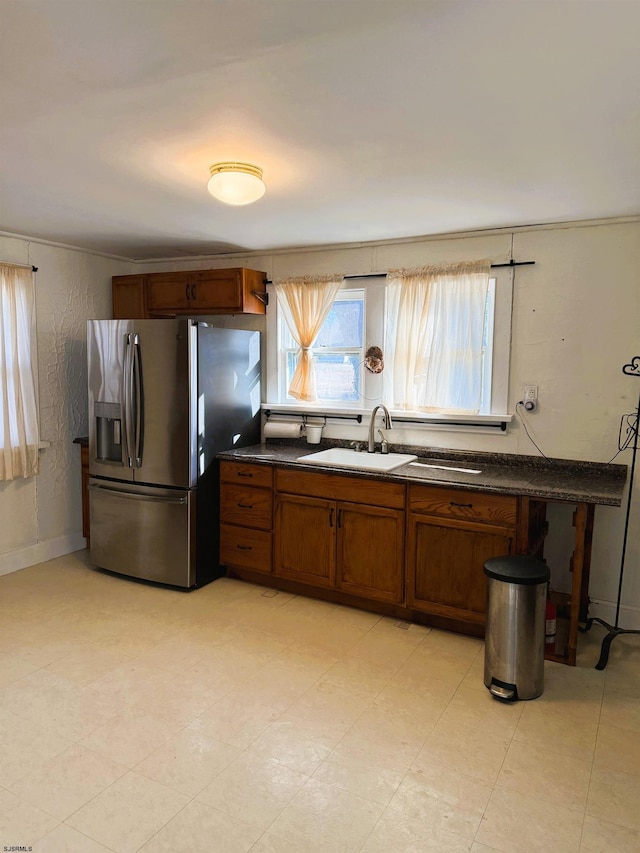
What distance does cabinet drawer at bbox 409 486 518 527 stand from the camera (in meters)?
2.91

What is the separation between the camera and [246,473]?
148 inches

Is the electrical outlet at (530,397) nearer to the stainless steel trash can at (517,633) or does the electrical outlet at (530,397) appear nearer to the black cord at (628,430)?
the black cord at (628,430)

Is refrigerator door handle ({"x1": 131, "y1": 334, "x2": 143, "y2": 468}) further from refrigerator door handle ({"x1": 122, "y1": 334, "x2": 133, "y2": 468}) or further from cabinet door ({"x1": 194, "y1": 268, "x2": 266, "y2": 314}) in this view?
cabinet door ({"x1": 194, "y1": 268, "x2": 266, "y2": 314})

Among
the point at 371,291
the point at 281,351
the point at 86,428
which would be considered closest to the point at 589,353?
the point at 371,291

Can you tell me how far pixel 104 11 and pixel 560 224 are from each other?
8.83 feet

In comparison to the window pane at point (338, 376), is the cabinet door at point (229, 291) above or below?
above

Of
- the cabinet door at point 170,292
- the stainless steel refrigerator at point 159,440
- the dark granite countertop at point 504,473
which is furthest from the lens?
the cabinet door at point 170,292

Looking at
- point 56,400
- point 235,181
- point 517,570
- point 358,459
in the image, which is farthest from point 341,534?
point 56,400

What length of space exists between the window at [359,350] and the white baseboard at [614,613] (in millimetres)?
1246

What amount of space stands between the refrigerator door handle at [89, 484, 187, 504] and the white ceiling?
172 cm

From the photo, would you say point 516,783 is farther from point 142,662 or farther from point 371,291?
point 371,291

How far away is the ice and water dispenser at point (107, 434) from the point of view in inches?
152

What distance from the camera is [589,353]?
3.29 m

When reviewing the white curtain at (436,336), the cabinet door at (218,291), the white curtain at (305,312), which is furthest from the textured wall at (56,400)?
the white curtain at (436,336)
